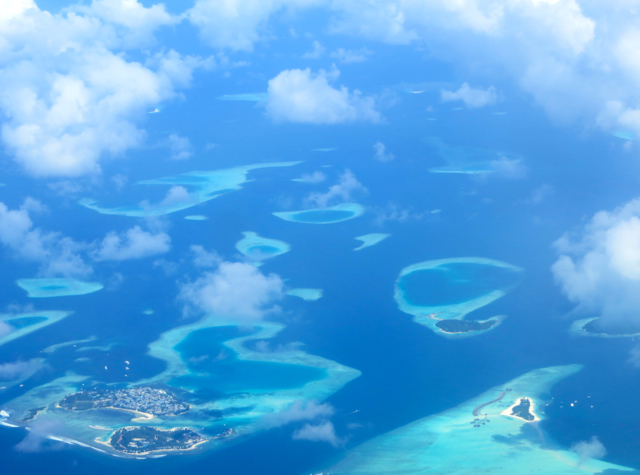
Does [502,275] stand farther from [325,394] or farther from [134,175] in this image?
[134,175]

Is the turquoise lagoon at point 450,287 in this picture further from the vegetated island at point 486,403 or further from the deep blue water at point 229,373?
the deep blue water at point 229,373

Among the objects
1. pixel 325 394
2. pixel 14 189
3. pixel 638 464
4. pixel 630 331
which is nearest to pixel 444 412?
pixel 325 394

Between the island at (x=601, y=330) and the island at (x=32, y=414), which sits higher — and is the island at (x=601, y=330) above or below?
above

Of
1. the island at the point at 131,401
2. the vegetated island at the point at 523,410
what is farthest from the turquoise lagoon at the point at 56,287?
the vegetated island at the point at 523,410

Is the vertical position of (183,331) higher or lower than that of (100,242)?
lower

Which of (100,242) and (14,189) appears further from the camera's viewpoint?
(14,189)

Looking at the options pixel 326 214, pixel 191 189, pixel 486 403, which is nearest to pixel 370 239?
pixel 326 214
